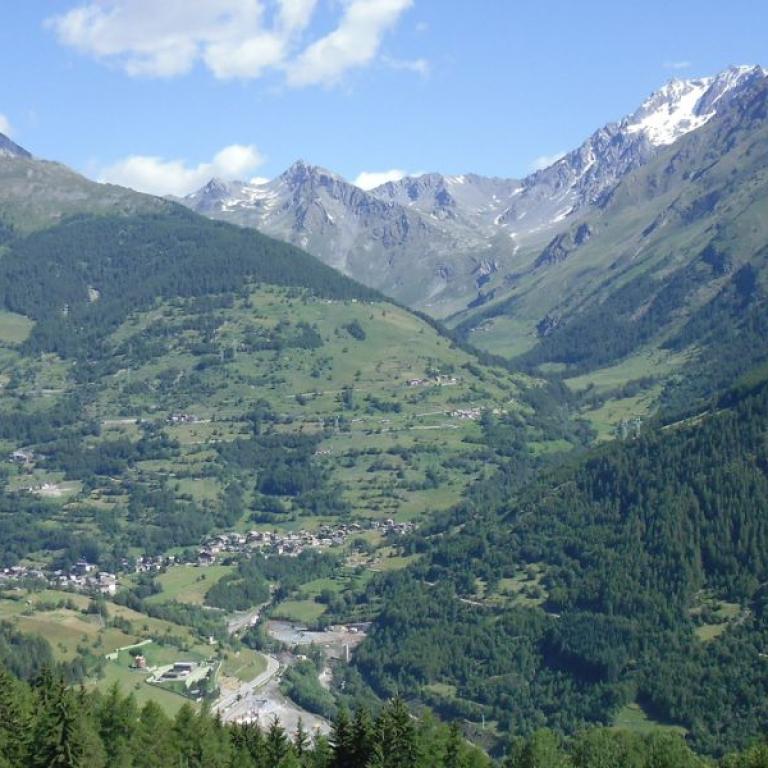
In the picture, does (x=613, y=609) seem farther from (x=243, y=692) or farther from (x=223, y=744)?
(x=223, y=744)

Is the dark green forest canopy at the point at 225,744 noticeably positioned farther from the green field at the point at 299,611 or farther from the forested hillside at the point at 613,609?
the green field at the point at 299,611

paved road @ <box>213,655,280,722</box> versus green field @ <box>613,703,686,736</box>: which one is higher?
green field @ <box>613,703,686,736</box>

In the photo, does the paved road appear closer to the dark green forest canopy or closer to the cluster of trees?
the dark green forest canopy

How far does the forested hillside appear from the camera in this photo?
140 metres

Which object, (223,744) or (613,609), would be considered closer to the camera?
(223,744)

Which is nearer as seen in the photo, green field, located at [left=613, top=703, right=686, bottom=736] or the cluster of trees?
the cluster of trees

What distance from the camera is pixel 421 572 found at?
19350cm

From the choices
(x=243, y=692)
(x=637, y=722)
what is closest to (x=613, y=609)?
(x=637, y=722)

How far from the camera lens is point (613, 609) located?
15900 centimetres

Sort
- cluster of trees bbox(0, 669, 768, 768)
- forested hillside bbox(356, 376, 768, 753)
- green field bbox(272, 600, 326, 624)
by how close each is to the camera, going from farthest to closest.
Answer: green field bbox(272, 600, 326, 624) < forested hillside bbox(356, 376, 768, 753) < cluster of trees bbox(0, 669, 768, 768)

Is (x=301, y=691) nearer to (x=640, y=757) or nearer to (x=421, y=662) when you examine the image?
(x=421, y=662)

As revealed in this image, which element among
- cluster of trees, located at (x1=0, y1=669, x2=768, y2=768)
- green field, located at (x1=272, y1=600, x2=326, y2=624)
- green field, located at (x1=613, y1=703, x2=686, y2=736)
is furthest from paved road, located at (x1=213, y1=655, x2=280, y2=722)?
cluster of trees, located at (x1=0, y1=669, x2=768, y2=768)

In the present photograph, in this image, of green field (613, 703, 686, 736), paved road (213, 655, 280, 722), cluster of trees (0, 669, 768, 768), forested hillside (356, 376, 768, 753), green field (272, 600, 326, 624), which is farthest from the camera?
green field (272, 600, 326, 624)

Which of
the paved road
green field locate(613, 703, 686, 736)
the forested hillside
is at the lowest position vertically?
the paved road
